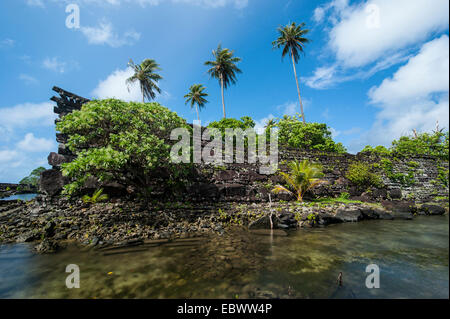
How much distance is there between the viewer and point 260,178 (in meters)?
11.5

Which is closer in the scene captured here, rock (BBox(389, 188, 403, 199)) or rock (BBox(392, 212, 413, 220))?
rock (BBox(392, 212, 413, 220))

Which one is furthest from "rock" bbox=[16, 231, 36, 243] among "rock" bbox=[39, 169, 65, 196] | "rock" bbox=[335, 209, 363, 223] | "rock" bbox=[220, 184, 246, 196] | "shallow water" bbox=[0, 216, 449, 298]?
"rock" bbox=[335, 209, 363, 223]

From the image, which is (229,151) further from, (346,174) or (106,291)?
(106,291)

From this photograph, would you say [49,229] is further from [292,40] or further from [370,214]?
[292,40]

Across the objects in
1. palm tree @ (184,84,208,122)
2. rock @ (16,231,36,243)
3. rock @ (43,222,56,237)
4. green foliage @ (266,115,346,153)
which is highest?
palm tree @ (184,84,208,122)

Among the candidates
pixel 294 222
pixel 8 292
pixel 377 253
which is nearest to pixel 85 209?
pixel 8 292

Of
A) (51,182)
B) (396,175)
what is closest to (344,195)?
(396,175)

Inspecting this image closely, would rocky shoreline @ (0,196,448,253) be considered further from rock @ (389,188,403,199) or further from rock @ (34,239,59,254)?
rock @ (389,188,403,199)

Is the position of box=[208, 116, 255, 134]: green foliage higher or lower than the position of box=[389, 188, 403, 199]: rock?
higher

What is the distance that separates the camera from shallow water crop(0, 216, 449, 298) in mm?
2309

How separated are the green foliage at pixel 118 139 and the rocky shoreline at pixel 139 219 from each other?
4.00 feet

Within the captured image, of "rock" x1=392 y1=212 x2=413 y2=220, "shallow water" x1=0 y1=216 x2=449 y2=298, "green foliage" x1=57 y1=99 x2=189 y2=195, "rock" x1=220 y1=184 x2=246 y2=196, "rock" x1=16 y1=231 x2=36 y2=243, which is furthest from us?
"rock" x1=220 y1=184 x2=246 y2=196

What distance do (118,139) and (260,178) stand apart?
321 inches

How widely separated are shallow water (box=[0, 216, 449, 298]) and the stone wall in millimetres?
4571
